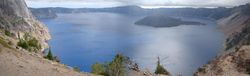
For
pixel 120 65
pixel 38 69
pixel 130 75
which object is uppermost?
pixel 38 69

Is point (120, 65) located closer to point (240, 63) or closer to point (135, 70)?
point (135, 70)

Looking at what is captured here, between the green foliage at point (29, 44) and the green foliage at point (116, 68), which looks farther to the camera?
the green foliage at point (29, 44)

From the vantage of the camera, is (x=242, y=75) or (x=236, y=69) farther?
(x=236, y=69)

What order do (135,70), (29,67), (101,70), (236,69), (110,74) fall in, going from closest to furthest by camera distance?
1. (29,67)
2. (110,74)
3. (101,70)
4. (236,69)
5. (135,70)

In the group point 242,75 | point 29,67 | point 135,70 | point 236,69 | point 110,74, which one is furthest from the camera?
point 135,70

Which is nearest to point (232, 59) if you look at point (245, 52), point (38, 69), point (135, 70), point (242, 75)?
point (245, 52)

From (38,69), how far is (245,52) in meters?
82.6

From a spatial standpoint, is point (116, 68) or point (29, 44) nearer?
point (116, 68)

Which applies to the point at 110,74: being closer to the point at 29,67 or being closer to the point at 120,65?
the point at 120,65

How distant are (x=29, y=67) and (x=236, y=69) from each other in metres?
71.4

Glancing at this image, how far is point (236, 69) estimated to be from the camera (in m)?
109

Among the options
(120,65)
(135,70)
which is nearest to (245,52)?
(135,70)

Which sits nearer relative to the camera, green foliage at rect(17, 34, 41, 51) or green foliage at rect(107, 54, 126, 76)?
green foliage at rect(107, 54, 126, 76)

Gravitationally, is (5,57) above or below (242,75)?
above
